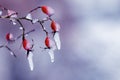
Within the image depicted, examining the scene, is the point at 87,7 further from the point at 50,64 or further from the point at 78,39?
the point at 50,64

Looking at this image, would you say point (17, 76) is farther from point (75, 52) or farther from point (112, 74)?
point (112, 74)

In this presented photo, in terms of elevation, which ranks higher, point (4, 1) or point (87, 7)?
point (4, 1)

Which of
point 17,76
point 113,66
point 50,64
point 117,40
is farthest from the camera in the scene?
point 117,40

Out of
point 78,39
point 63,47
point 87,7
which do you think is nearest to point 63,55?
point 63,47

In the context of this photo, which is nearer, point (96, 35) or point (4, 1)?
point (4, 1)

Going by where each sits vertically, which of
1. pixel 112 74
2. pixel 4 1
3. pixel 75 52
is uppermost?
pixel 4 1

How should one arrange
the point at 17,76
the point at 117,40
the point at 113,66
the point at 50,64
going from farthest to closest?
1. the point at 117,40
2. the point at 113,66
3. the point at 50,64
4. the point at 17,76

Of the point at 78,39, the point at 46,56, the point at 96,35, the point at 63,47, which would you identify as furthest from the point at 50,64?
the point at 96,35
